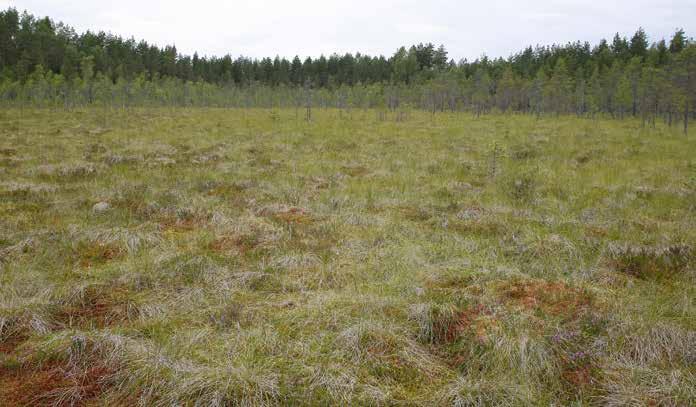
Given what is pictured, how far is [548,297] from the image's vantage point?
5102mm

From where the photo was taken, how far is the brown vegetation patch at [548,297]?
4.78 metres

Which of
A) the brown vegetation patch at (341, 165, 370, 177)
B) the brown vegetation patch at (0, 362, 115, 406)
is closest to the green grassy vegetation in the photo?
the brown vegetation patch at (0, 362, 115, 406)

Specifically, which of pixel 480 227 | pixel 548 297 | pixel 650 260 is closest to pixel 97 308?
pixel 548 297

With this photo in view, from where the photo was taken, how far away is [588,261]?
21.0 feet

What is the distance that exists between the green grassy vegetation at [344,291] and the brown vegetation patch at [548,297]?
28 millimetres

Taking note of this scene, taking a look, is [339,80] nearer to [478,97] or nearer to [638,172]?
[478,97]

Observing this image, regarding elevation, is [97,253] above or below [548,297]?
above

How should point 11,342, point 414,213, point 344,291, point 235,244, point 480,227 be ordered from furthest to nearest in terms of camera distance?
point 414,213 → point 480,227 → point 235,244 → point 344,291 → point 11,342

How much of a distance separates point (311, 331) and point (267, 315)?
2.14ft

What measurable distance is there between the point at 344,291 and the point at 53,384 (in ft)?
10.1

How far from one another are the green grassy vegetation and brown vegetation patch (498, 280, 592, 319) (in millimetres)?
28

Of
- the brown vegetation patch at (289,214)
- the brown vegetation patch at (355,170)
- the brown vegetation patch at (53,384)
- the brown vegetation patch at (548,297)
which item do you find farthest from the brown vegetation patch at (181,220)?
the brown vegetation patch at (355,170)

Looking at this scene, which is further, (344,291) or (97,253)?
(97,253)

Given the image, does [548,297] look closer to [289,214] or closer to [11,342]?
[289,214]
